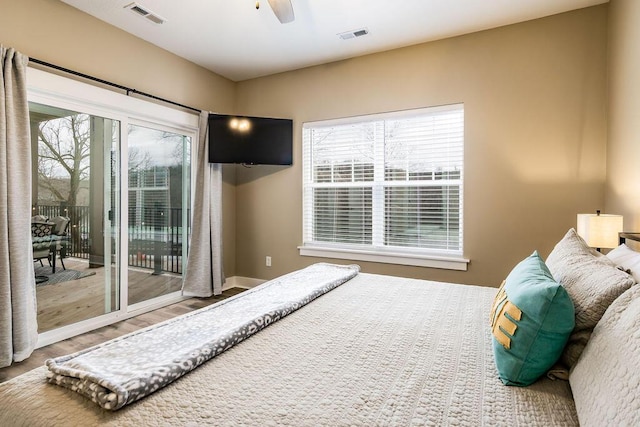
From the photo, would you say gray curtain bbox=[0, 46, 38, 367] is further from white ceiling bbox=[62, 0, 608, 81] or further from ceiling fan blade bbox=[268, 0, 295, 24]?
ceiling fan blade bbox=[268, 0, 295, 24]

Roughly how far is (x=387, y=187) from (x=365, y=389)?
113 inches

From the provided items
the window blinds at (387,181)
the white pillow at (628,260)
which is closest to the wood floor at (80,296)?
the window blinds at (387,181)

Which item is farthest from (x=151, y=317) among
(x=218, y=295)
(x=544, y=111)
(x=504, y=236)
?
(x=544, y=111)

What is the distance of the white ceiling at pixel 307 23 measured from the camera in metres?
2.78

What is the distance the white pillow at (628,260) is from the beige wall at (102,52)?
3857mm

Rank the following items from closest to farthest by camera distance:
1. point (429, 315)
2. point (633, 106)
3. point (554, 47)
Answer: point (429, 315), point (633, 106), point (554, 47)

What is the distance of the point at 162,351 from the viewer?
117 centimetres

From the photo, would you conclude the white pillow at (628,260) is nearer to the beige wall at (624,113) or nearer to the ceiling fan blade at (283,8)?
the beige wall at (624,113)

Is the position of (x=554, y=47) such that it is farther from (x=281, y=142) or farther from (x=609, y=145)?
(x=281, y=142)

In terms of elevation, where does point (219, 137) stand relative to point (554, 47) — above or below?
below

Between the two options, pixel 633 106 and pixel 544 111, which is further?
pixel 544 111

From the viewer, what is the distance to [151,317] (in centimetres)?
342

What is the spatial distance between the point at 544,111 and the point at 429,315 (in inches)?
92.7

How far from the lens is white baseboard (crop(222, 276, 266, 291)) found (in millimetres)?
4457
